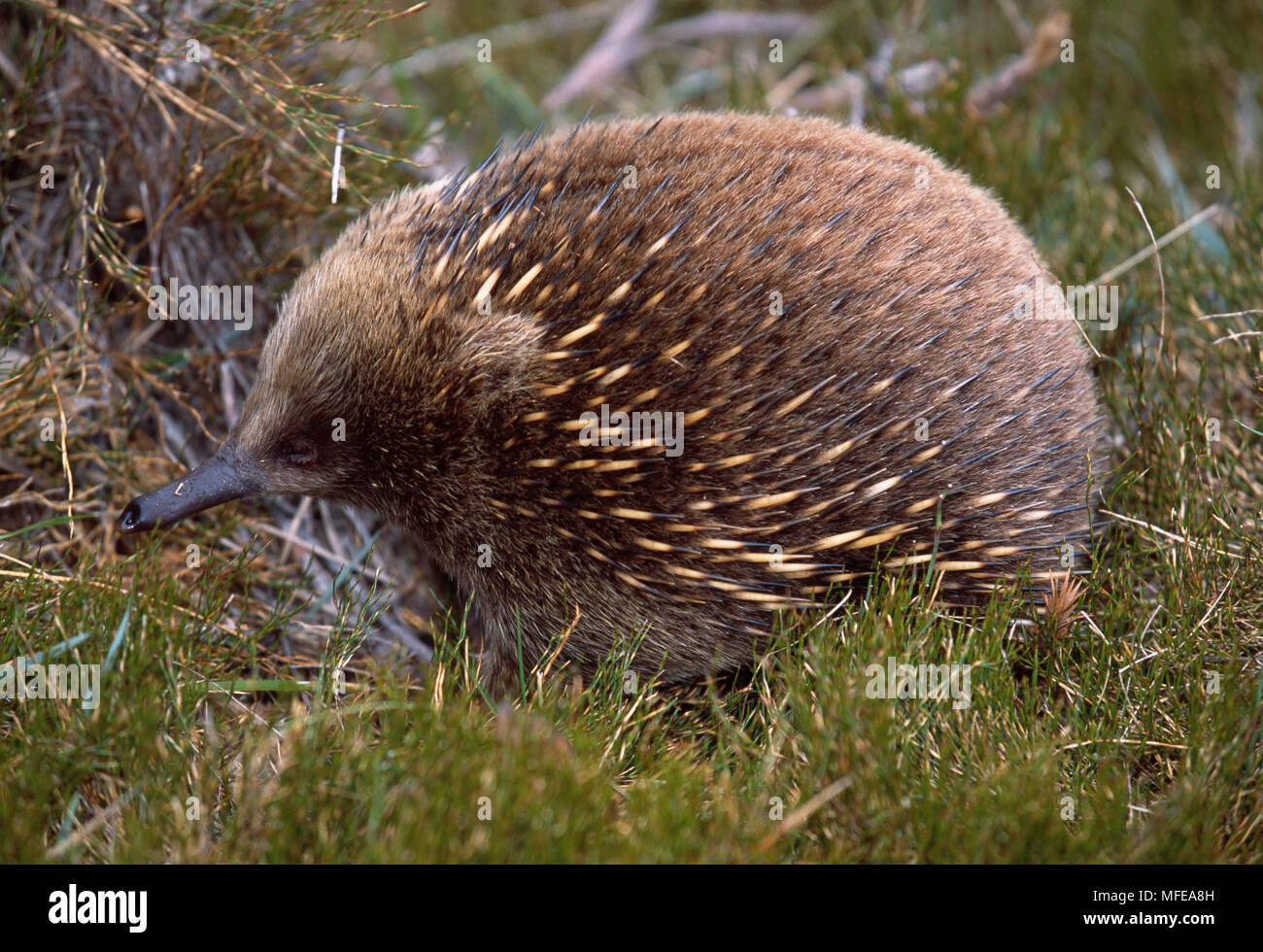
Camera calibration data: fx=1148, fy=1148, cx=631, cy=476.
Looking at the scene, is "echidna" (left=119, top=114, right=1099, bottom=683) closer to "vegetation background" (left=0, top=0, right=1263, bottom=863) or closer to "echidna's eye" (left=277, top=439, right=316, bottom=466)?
"echidna's eye" (left=277, top=439, right=316, bottom=466)

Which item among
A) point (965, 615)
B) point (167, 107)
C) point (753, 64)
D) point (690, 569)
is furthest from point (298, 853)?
point (753, 64)

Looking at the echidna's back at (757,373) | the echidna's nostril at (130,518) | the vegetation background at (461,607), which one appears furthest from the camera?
the echidna's nostril at (130,518)

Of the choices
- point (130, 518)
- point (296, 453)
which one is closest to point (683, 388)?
point (296, 453)

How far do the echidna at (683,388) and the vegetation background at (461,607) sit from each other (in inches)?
5.7

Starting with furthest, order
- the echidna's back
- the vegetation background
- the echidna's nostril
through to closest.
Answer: the echidna's nostril → the echidna's back → the vegetation background

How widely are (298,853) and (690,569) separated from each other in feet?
2.78

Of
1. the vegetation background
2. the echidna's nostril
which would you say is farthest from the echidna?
the vegetation background

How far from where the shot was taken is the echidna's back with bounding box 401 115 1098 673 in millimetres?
2080

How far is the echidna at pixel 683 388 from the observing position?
2086 millimetres

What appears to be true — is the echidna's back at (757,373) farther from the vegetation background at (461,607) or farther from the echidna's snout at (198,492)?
the echidna's snout at (198,492)

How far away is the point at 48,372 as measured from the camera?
8.42 ft

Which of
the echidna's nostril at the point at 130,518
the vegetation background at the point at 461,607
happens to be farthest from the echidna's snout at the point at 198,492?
the vegetation background at the point at 461,607

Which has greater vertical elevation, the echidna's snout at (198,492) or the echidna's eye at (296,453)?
the echidna's eye at (296,453)

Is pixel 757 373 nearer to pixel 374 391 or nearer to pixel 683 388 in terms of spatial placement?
pixel 683 388
